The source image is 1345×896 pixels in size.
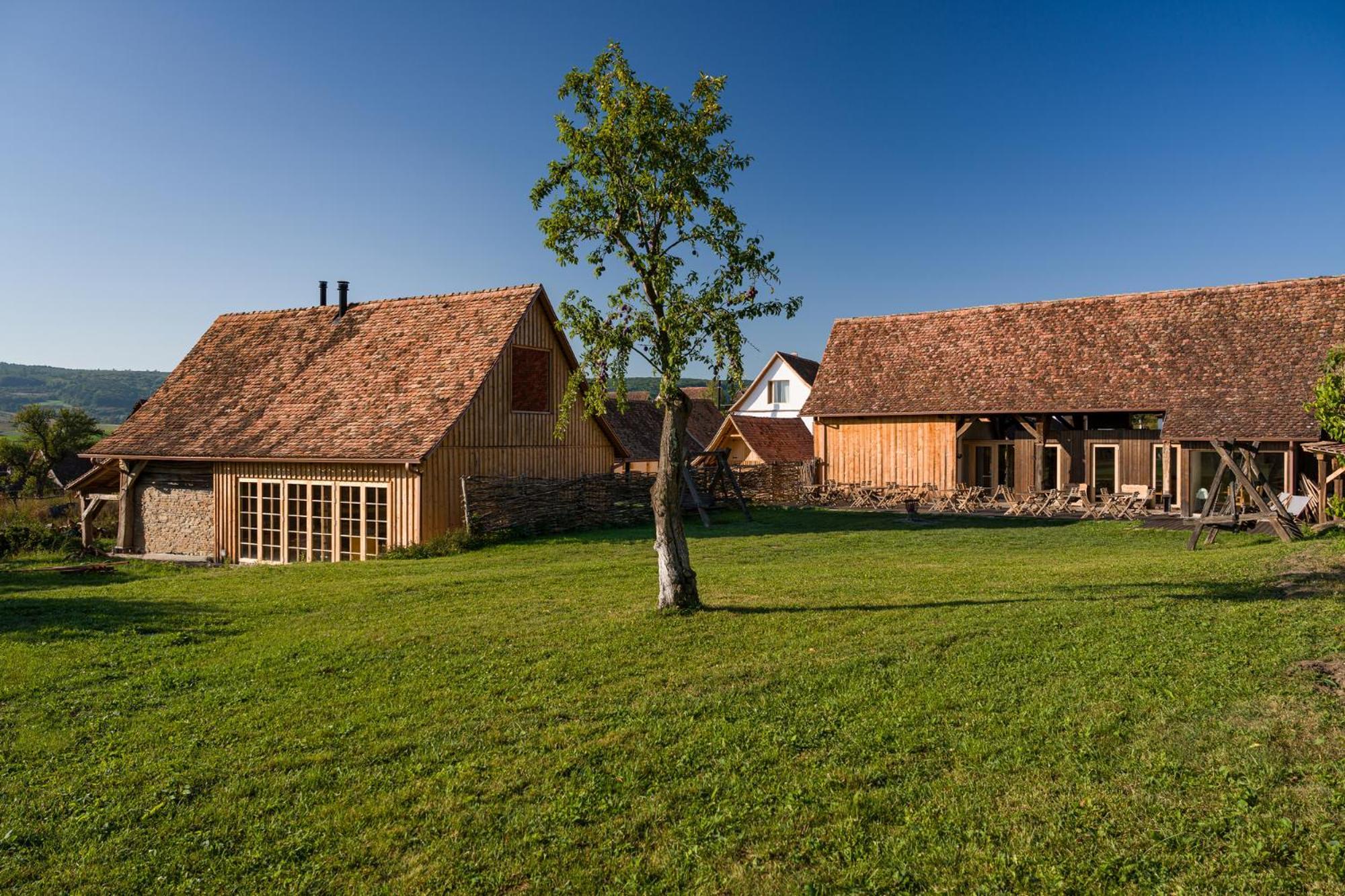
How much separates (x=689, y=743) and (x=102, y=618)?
944 cm

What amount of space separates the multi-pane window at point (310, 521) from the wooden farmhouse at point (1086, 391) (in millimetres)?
17052

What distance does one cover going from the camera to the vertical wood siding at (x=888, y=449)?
30.9 metres

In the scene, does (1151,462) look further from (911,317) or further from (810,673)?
(810,673)

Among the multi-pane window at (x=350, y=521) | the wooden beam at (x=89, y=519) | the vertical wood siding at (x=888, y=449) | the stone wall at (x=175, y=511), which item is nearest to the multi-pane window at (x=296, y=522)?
the multi-pane window at (x=350, y=521)

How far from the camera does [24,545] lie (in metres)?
25.6

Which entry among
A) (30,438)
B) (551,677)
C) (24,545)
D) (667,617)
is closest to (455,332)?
(24,545)

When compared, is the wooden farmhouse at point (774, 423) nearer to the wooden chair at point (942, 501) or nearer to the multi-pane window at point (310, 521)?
the wooden chair at point (942, 501)

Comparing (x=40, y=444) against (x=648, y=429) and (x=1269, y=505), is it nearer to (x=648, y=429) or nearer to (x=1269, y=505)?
(x=648, y=429)

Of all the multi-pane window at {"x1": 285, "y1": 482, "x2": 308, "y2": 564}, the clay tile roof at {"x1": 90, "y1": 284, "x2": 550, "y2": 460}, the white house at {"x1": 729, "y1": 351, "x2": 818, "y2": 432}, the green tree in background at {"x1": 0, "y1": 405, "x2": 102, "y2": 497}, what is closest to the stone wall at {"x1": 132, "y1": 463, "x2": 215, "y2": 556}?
the clay tile roof at {"x1": 90, "y1": 284, "x2": 550, "y2": 460}

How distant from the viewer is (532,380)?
84.5ft

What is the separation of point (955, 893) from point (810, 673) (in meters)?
3.96

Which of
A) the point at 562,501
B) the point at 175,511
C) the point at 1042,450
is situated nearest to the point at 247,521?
the point at 175,511

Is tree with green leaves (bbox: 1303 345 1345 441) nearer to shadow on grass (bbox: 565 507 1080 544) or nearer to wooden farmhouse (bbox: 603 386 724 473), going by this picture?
shadow on grass (bbox: 565 507 1080 544)

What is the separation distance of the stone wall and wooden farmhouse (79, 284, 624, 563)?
4 cm
